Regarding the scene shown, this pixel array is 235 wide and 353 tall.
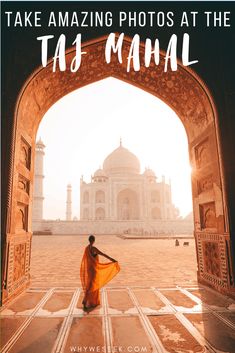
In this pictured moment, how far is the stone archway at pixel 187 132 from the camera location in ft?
13.1

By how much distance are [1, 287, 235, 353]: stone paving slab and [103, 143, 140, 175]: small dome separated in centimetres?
3297

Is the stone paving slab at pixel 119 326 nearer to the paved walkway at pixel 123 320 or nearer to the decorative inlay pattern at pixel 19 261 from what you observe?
the paved walkway at pixel 123 320

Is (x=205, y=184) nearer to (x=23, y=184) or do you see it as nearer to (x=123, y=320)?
(x=123, y=320)

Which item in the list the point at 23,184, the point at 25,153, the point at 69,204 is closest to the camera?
the point at 23,184

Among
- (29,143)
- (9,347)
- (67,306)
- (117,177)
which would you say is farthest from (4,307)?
(117,177)

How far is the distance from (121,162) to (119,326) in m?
35.0

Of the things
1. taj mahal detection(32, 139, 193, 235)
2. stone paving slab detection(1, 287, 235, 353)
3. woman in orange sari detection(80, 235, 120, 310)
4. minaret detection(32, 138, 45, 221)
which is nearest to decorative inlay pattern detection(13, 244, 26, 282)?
stone paving slab detection(1, 287, 235, 353)

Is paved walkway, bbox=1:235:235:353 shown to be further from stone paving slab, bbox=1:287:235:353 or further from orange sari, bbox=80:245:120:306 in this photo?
orange sari, bbox=80:245:120:306

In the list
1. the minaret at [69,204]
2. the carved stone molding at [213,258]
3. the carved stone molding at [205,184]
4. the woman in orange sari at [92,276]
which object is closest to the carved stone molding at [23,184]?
the woman in orange sari at [92,276]

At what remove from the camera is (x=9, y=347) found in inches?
92.1

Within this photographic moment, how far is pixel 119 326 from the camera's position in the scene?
279cm

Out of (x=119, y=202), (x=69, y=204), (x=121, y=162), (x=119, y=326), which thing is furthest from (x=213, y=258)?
(x=69, y=204)

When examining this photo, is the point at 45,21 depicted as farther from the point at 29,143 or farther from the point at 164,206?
the point at 164,206

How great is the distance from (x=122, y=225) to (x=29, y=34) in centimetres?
2458
